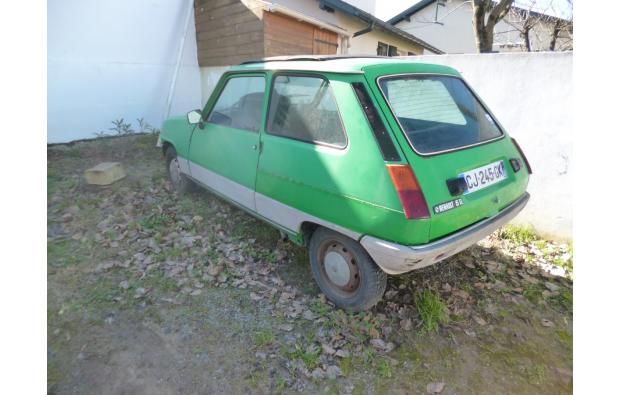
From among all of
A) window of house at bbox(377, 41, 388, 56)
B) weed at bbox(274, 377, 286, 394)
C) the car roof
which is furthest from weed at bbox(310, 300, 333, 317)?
window of house at bbox(377, 41, 388, 56)

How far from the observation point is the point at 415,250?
6.97ft

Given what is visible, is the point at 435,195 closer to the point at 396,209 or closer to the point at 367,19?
the point at 396,209

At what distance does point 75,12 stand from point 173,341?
651cm

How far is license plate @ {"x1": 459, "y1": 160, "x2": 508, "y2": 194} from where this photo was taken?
2.38 metres

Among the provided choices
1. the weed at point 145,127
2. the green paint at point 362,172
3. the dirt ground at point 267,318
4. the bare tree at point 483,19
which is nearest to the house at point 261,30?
the weed at point 145,127

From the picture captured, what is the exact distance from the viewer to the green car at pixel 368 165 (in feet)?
7.17

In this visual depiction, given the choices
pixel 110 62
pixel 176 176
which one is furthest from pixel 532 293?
pixel 110 62

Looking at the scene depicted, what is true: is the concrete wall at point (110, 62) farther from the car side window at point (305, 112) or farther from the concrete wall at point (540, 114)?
the concrete wall at point (540, 114)

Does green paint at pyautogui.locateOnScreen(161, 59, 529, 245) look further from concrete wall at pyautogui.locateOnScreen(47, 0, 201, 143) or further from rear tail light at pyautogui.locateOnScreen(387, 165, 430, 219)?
concrete wall at pyautogui.locateOnScreen(47, 0, 201, 143)

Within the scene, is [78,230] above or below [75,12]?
below

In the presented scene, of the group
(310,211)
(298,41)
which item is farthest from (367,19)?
(310,211)

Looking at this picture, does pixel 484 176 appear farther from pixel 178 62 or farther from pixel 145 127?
pixel 178 62

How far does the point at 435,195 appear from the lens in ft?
7.15

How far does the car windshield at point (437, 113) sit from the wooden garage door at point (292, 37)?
16.1 ft
